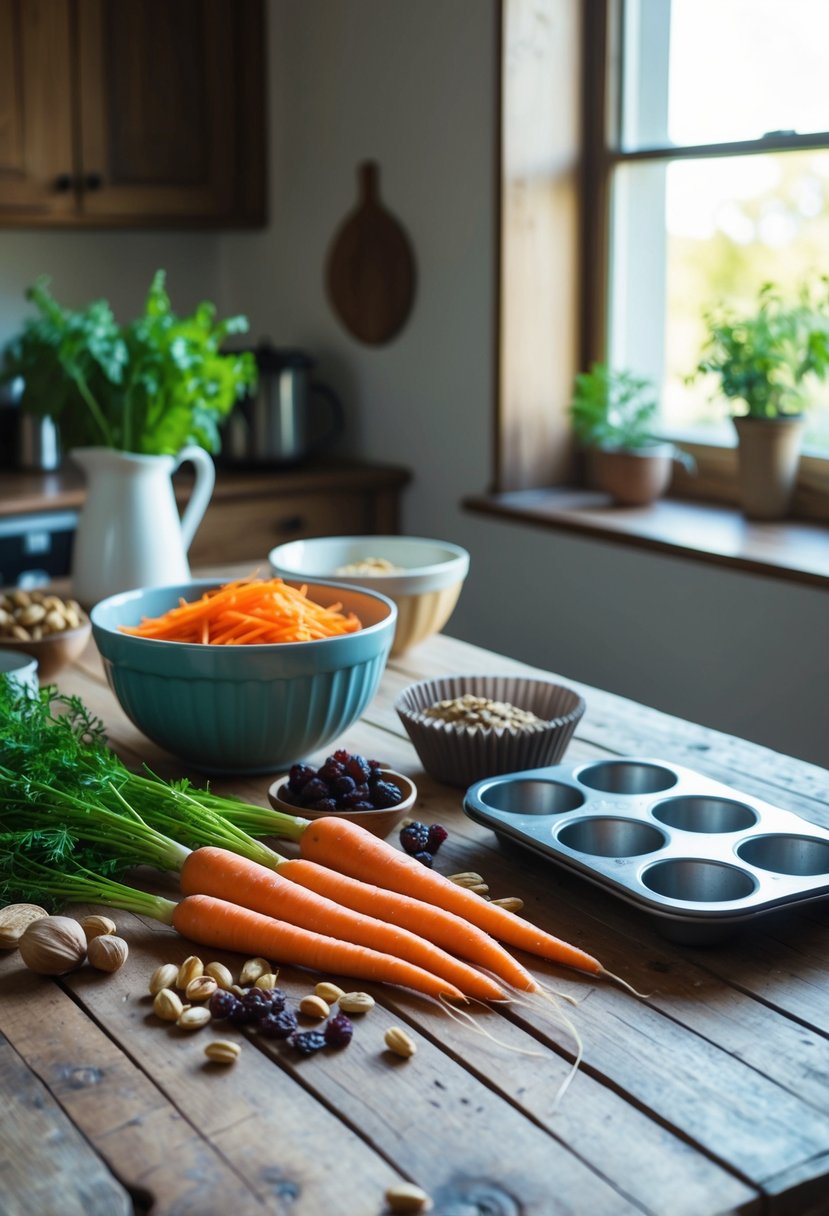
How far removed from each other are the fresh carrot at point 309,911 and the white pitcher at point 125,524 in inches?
38.6

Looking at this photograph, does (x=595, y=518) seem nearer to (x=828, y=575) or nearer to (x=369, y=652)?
(x=828, y=575)

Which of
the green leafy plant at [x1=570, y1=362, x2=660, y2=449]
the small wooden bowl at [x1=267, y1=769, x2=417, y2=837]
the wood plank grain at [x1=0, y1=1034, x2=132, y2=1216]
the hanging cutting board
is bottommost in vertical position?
the wood plank grain at [x1=0, y1=1034, x2=132, y2=1216]

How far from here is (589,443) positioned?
3.27 meters

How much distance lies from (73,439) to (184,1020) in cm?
143

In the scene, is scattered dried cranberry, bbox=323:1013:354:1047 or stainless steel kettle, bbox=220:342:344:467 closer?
scattered dried cranberry, bbox=323:1013:354:1047

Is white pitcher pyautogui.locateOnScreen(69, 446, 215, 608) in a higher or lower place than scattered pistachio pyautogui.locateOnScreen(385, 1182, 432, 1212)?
higher

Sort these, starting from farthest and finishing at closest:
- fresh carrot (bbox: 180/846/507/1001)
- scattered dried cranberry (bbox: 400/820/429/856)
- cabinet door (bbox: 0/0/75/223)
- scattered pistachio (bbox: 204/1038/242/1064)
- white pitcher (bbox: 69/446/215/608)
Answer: cabinet door (bbox: 0/0/75/223) < white pitcher (bbox: 69/446/215/608) < scattered dried cranberry (bbox: 400/820/429/856) < fresh carrot (bbox: 180/846/507/1001) < scattered pistachio (bbox: 204/1038/242/1064)

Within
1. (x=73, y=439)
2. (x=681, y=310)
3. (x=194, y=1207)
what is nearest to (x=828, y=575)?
(x=681, y=310)

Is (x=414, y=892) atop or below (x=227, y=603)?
below

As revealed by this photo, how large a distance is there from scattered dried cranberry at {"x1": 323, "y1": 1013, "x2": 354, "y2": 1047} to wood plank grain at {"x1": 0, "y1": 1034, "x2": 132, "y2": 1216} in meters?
0.19

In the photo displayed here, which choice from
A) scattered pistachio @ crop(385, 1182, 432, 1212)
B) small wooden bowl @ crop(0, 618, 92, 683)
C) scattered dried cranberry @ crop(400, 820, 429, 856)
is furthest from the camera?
small wooden bowl @ crop(0, 618, 92, 683)

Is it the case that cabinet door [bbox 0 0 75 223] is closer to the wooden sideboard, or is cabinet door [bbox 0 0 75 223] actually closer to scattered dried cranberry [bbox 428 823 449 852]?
the wooden sideboard

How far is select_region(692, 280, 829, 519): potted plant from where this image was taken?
2738 millimetres

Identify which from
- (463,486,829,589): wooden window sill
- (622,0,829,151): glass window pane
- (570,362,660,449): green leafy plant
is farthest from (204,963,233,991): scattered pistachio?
(622,0,829,151): glass window pane
